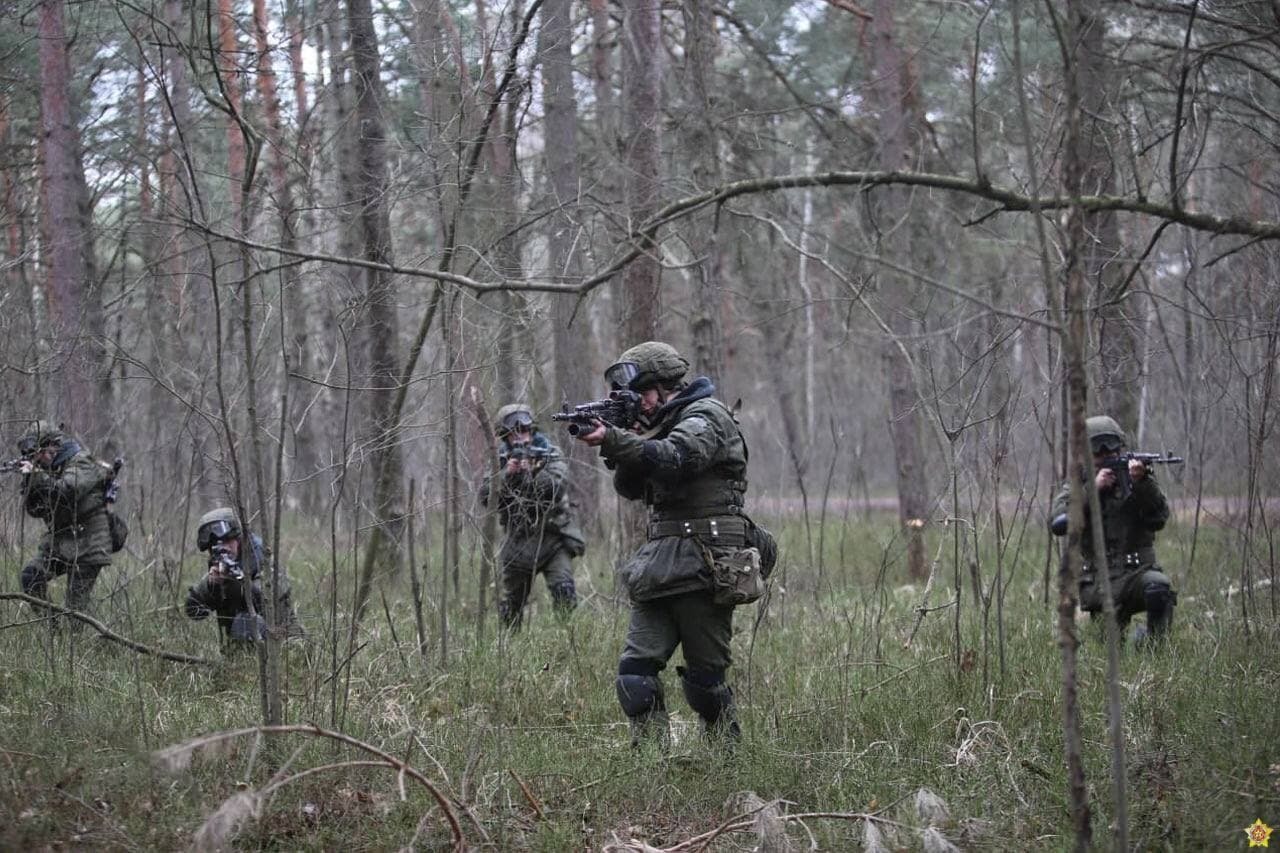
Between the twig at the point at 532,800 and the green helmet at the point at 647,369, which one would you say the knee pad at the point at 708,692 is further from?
the green helmet at the point at 647,369

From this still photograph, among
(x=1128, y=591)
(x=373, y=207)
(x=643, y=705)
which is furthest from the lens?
(x=1128, y=591)

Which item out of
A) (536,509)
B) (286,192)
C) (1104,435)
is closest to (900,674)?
(1104,435)

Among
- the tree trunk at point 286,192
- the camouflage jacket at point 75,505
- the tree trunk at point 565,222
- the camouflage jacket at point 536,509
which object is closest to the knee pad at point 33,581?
the camouflage jacket at point 75,505

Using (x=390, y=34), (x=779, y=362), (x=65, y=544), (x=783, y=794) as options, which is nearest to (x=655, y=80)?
(x=390, y=34)

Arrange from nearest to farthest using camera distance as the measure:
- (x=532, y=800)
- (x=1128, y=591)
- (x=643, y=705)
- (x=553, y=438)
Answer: (x=532, y=800), (x=643, y=705), (x=1128, y=591), (x=553, y=438)

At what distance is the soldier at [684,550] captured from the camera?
5.07 metres

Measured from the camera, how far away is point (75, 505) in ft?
24.1

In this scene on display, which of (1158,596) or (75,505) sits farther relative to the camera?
(75,505)

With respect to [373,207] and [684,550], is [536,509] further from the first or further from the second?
[684,550]

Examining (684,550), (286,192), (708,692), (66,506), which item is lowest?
(708,692)

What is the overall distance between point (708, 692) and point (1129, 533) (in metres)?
3.34

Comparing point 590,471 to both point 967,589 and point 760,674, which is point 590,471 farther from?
point 760,674

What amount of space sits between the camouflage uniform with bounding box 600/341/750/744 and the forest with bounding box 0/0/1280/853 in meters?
0.26

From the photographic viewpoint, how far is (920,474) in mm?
12398
